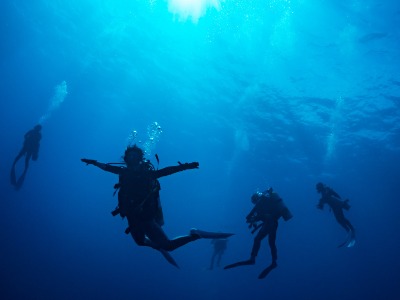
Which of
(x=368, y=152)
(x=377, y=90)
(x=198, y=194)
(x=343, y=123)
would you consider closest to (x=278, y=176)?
(x=368, y=152)

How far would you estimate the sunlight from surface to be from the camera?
67.6 ft

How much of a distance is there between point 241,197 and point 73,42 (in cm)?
4595

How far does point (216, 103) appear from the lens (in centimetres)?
3112

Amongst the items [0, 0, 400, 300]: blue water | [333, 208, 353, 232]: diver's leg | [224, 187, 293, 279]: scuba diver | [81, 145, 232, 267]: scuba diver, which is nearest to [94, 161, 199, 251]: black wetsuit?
[81, 145, 232, 267]: scuba diver

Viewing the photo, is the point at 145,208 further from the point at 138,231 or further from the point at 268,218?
the point at 268,218

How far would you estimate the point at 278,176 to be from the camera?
1772 inches

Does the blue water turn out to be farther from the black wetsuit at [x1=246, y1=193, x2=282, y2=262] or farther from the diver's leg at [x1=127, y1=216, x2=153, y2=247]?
the diver's leg at [x1=127, y1=216, x2=153, y2=247]

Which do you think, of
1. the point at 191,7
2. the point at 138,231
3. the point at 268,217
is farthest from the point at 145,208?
the point at 191,7

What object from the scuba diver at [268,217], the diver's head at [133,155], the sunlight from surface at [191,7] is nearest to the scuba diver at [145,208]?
the diver's head at [133,155]

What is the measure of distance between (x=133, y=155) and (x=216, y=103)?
2597 centimetres

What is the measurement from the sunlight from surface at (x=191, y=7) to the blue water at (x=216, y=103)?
14cm

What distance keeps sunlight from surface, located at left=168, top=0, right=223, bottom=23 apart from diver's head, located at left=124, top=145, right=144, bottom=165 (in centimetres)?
1751

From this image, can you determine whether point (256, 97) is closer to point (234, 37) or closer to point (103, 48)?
point (234, 37)

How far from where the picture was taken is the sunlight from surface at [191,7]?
20608 millimetres
